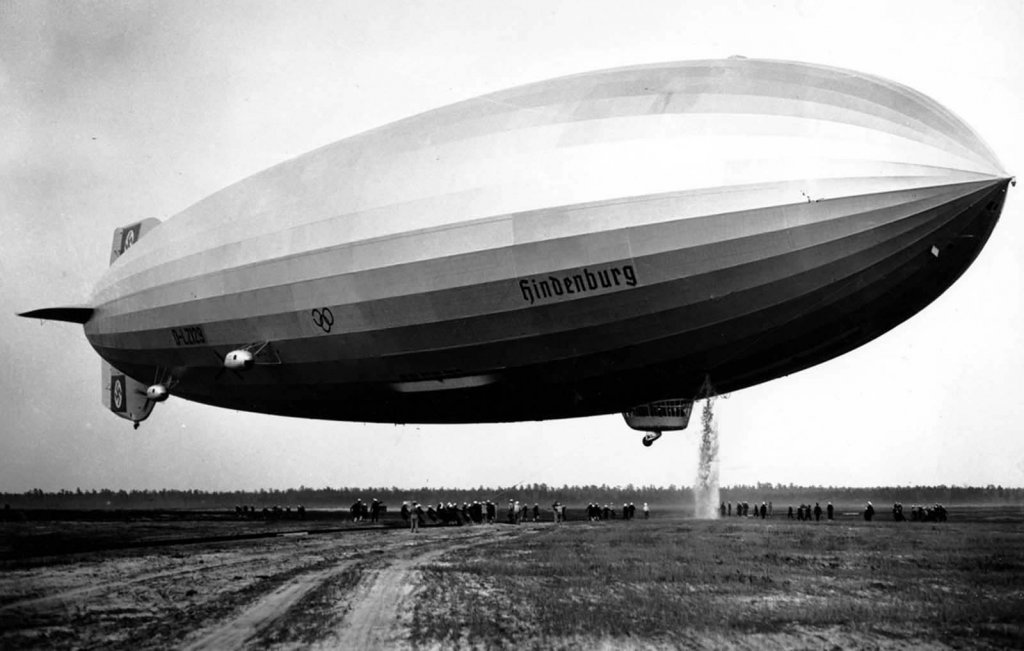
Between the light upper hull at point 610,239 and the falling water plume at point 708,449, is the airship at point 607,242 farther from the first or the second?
the falling water plume at point 708,449

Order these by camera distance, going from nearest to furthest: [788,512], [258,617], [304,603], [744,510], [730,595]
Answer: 1. [258,617]
2. [304,603]
3. [730,595]
4. [744,510]
5. [788,512]

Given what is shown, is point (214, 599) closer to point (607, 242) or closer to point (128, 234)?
point (607, 242)

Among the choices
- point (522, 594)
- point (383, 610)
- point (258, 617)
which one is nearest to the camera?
point (258, 617)

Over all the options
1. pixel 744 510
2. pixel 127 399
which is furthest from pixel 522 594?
pixel 744 510

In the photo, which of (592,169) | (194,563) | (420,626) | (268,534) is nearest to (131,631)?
(420,626)

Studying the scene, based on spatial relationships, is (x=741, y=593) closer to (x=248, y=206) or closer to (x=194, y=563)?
(x=194, y=563)

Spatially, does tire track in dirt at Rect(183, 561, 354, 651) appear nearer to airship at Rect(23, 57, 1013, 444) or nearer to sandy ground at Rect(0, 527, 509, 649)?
sandy ground at Rect(0, 527, 509, 649)
